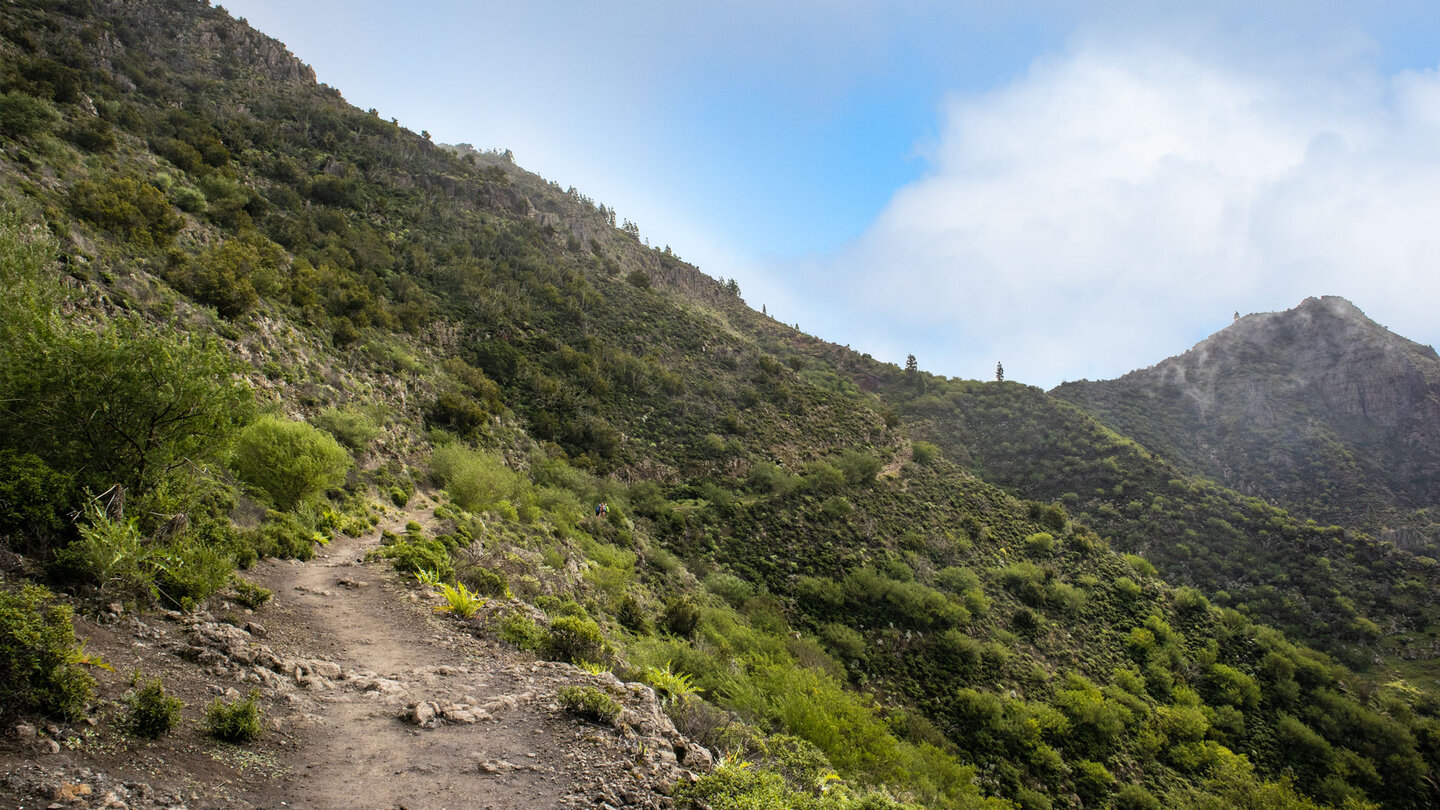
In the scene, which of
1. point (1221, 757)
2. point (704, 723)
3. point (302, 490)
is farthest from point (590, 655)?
point (1221, 757)

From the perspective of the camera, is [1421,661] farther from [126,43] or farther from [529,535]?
[126,43]

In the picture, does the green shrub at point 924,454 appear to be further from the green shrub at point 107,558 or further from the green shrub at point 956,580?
the green shrub at point 107,558

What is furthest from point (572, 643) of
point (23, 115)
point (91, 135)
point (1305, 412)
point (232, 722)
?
point (1305, 412)

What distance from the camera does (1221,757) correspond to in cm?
2614

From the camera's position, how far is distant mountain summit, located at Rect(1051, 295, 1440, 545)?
186ft

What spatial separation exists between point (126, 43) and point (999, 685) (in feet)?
204

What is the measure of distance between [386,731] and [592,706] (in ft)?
8.01

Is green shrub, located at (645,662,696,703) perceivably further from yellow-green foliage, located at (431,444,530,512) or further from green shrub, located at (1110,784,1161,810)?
green shrub, located at (1110,784,1161,810)

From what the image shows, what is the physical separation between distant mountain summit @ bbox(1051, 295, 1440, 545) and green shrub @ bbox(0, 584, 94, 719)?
7871cm

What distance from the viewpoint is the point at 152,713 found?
5.00 metres

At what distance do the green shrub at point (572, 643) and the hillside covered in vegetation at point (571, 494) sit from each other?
0.08 metres

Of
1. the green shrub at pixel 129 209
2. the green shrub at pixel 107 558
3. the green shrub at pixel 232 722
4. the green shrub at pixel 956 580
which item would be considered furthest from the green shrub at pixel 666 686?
the green shrub at pixel 956 580

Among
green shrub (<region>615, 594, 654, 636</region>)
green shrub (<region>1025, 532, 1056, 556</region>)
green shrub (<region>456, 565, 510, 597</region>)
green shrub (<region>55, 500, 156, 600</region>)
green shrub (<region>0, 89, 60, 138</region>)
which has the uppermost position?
green shrub (<region>0, 89, 60, 138</region>)

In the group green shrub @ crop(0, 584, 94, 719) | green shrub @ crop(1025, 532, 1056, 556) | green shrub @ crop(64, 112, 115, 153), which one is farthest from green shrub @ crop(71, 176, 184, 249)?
green shrub @ crop(1025, 532, 1056, 556)
